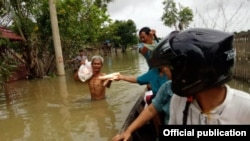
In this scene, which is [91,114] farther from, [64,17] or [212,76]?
[64,17]

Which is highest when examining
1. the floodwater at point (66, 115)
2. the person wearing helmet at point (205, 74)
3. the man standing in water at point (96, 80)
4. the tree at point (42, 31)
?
the tree at point (42, 31)

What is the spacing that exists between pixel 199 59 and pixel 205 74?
0.22 feet

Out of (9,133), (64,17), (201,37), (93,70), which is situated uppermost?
(64,17)

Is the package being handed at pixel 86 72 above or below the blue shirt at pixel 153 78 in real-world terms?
below

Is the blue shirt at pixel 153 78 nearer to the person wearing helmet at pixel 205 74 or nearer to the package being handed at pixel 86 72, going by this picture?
the person wearing helmet at pixel 205 74

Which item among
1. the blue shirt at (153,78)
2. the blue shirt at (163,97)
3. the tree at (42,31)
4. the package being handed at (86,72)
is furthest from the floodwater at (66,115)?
the tree at (42,31)

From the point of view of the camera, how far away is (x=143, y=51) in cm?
426

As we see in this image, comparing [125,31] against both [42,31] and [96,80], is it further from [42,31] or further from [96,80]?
[96,80]

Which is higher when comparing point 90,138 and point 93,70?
point 93,70

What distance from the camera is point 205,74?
A: 1361 millimetres

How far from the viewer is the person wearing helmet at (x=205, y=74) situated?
136cm

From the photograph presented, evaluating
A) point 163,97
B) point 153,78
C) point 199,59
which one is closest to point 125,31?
point 153,78

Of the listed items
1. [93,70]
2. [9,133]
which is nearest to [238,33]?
[93,70]

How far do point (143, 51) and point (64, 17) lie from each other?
48.3 feet
